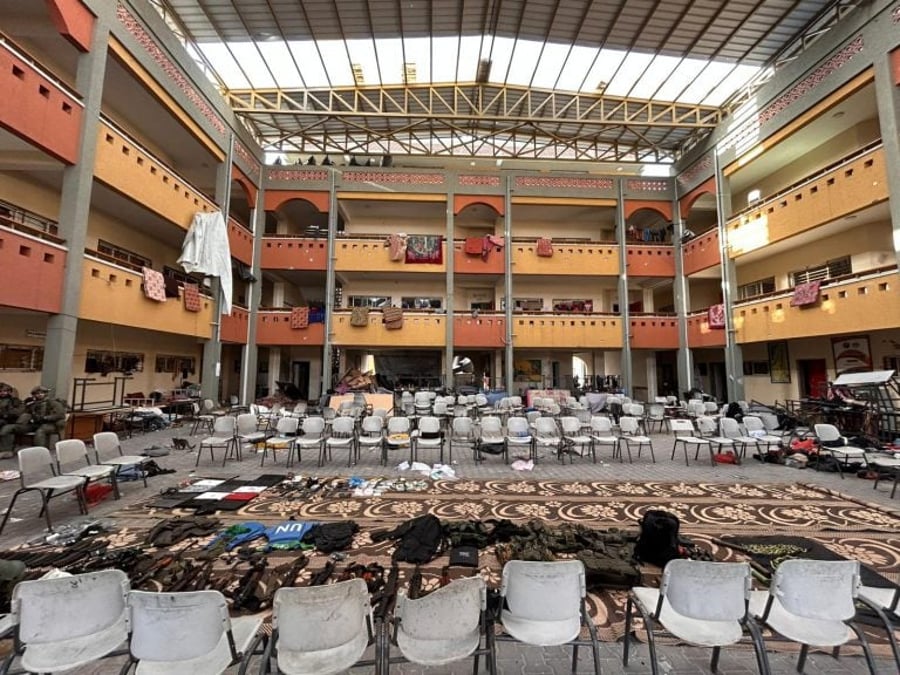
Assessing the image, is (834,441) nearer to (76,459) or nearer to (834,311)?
(834,311)

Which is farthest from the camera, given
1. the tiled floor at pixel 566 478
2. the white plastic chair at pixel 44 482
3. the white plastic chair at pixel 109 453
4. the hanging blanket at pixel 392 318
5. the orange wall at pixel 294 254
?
the orange wall at pixel 294 254

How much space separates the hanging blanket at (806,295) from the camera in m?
11.3

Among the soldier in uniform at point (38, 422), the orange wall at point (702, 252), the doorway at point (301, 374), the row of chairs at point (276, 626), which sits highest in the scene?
the orange wall at point (702, 252)

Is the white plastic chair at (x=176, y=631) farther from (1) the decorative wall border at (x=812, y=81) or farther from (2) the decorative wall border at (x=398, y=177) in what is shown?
(2) the decorative wall border at (x=398, y=177)

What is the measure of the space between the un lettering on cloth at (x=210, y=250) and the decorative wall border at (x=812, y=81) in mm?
18065

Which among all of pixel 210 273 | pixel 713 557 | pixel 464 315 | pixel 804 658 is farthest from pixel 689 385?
pixel 210 273

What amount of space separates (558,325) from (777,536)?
1306cm

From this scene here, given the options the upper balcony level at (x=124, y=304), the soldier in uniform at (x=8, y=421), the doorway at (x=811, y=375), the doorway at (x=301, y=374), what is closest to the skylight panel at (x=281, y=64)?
the upper balcony level at (x=124, y=304)

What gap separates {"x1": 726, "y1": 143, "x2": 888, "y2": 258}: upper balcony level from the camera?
10.0m

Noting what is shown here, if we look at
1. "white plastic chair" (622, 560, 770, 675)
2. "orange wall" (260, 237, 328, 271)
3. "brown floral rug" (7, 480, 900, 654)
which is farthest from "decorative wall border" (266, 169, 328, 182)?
"white plastic chair" (622, 560, 770, 675)

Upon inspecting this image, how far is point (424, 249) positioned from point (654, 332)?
34.0 ft

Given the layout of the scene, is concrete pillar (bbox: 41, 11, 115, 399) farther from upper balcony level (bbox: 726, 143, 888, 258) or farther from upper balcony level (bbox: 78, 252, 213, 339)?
upper balcony level (bbox: 726, 143, 888, 258)

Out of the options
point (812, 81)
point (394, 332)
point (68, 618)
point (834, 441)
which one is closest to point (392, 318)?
point (394, 332)

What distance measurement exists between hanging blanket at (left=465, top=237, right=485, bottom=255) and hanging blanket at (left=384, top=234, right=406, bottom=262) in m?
2.71
